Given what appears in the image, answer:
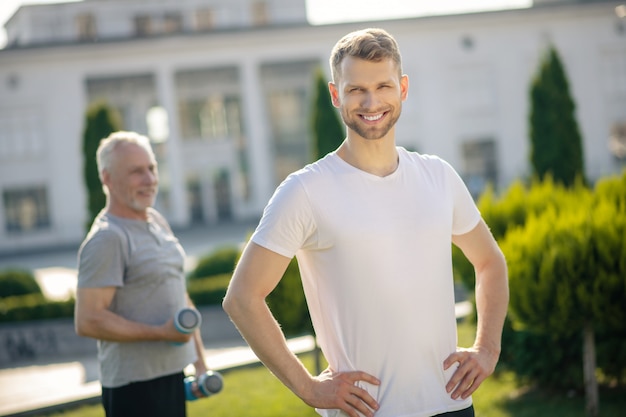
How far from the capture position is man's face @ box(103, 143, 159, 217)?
387 cm

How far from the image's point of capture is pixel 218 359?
959cm

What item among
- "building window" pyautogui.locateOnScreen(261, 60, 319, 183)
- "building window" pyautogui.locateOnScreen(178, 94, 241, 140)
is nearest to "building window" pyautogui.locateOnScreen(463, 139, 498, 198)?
"building window" pyautogui.locateOnScreen(261, 60, 319, 183)

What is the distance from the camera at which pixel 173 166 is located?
133ft

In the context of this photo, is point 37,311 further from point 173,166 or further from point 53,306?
point 173,166

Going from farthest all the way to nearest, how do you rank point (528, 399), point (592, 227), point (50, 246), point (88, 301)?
1. point (50, 246)
2. point (528, 399)
3. point (592, 227)
4. point (88, 301)

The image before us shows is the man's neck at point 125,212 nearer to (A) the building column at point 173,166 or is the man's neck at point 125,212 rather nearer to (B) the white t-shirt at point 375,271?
(B) the white t-shirt at point 375,271

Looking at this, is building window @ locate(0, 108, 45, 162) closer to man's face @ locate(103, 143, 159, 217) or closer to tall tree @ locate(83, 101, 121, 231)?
tall tree @ locate(83, 101, 121, 231)

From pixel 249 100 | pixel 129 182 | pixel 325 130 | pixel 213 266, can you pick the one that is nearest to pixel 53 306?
pixel 213 266

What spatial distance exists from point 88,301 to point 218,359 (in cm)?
610

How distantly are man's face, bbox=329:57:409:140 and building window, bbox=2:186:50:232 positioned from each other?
3860 centimetres

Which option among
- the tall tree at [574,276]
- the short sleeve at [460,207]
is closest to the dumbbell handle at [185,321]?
the short sleeve at [460,207]

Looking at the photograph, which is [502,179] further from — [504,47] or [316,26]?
[316,26]

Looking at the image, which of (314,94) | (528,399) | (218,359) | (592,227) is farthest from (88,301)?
(314,94)

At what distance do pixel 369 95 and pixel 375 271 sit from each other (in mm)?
545
